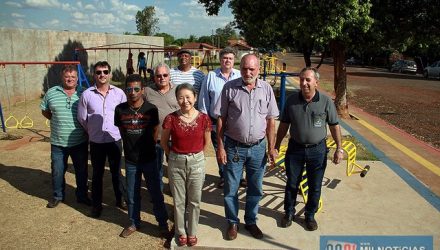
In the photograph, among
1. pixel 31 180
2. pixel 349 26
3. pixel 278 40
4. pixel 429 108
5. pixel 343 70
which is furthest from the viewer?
pixel 278 40

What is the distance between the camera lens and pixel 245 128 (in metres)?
3.55

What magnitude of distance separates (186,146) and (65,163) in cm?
214

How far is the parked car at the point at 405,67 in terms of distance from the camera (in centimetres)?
3175

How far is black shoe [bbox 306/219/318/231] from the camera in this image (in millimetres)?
4012

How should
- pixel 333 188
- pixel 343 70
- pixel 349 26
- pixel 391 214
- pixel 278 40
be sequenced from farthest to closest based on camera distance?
pixel 278 40 < pixel 343 70 < pixel 349 26 < pixel 333 188 < pixel 391 214

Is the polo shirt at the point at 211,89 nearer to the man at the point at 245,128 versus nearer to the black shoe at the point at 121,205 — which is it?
the man at the point at 245,128

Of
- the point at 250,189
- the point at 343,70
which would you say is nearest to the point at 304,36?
the point at 343,70

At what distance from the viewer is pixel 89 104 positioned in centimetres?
414

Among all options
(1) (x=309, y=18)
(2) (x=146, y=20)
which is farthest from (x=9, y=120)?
(2) (x=146, y=20)

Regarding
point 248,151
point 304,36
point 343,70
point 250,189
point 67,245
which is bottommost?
point 67,245

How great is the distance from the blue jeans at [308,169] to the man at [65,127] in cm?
260

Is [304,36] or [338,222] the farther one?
[304,36]

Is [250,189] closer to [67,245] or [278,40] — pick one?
[67,245]

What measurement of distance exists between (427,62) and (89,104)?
131ft
